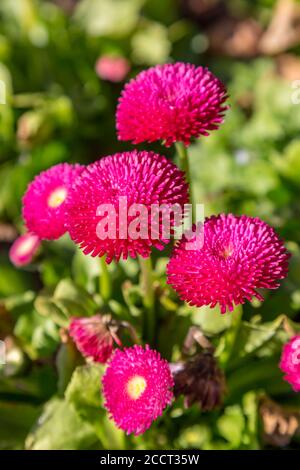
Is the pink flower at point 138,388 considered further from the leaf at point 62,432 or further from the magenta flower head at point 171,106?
the magenta flower head at point 171,106

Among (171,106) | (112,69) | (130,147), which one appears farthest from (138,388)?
(112,69)

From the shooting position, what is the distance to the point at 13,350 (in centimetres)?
202

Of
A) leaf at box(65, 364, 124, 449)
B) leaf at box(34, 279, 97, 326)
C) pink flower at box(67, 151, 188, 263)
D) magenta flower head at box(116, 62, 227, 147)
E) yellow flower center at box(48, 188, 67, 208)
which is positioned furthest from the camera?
leaf at box(34, 279, 97, 326)

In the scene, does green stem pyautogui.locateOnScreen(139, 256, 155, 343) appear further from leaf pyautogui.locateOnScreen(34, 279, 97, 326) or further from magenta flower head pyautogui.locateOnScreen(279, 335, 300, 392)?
magenta flower head pyautogui.locateOnScreen(279, 335, 300, 392)

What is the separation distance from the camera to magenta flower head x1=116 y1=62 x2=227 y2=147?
4.90 feet

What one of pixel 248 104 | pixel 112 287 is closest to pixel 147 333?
pixel 112 287

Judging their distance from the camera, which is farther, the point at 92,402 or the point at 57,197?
the point at 92,402

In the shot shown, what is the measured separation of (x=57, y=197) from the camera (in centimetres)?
163

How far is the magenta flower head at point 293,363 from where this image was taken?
1.54m

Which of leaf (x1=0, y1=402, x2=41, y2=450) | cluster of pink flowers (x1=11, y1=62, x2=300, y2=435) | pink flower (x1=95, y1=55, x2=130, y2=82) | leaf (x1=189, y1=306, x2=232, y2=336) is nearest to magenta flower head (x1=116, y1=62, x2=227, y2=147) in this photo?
cluster of pink flowers (x1=11, y1=62, x2=300, y2=435)

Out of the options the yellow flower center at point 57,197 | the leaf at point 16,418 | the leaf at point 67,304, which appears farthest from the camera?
the leaf at point 16,418

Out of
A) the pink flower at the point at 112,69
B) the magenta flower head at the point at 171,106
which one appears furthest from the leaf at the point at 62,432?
the pink flower at the point at 112,69

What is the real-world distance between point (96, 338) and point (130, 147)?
155 centimetres

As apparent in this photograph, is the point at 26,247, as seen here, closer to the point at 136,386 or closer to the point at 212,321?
the point at 212,321
